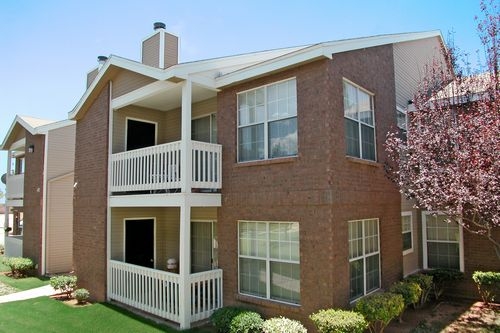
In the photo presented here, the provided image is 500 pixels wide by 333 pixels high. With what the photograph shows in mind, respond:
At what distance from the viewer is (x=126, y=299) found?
11664 mm

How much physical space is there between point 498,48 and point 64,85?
71.7 feet

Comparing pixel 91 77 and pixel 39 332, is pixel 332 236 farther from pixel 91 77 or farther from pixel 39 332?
pixel 91 77

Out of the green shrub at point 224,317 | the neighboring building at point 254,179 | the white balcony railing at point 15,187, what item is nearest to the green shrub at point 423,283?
the neighboring building at point 254,179

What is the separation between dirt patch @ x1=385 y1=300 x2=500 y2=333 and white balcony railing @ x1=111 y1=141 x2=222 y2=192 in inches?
238

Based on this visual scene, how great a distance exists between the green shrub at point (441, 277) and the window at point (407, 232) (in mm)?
1003

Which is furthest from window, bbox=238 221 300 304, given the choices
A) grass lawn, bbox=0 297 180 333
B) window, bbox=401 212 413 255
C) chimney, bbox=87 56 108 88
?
chimney, bbox=87 56 108 88

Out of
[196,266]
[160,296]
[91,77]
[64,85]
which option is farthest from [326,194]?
[64,85]

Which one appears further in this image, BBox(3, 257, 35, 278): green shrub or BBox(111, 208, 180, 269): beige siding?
BBox(3, 257, 35, 278): green shrub

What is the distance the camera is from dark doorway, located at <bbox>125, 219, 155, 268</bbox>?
13.3 metres

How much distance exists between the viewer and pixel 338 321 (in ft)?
24.5

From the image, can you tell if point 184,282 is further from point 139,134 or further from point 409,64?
point 409,64

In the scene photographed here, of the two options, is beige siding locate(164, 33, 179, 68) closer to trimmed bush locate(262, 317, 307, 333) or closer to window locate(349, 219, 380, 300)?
window locate(349, 219, 380, 300)

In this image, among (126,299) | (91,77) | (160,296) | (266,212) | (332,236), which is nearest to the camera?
(332,236)

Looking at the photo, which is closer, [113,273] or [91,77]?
[113,273]
